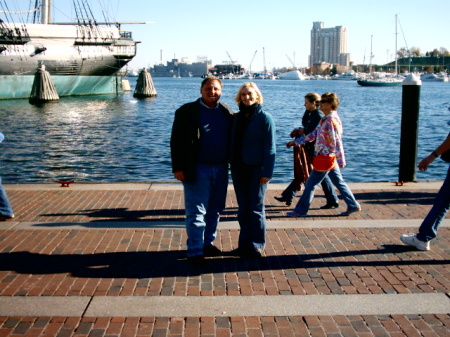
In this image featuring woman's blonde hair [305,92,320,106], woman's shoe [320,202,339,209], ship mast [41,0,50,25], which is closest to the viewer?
woman's blonde hair [305,92,320,106]

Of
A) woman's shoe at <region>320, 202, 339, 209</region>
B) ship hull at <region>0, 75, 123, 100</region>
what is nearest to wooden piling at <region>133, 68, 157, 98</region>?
ship hull at <region>0, 75, 123, 100</region>

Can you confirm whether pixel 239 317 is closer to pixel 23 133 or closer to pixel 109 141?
pixel 109 141

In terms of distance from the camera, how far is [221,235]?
6.34m

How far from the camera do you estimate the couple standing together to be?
5133 millimetres

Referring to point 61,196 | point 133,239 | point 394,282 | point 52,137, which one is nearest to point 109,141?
point 52,137

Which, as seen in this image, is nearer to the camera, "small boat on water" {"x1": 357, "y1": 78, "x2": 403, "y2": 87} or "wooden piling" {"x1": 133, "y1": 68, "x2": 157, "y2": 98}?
"wooden piling" {"x1": 133, "y1": 68, "x2": 157, "y2": 98}

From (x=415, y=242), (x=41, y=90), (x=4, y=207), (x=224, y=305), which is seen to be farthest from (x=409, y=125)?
(x=41, y=90)

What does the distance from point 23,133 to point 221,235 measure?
23425mm

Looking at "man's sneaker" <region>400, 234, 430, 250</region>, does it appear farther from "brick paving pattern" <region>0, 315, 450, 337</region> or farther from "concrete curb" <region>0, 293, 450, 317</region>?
"brick paving pattern" <region>0, 315, 450, 337</region>

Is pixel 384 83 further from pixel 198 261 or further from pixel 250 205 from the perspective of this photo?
pixel 198 261

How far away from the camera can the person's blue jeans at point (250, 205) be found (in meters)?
5.39

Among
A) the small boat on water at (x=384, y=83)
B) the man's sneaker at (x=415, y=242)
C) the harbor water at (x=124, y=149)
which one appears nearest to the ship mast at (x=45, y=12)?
the harbor water at (x=124, y=149)

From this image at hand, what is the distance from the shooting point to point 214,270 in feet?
16.9

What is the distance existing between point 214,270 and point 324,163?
94.4 inches
